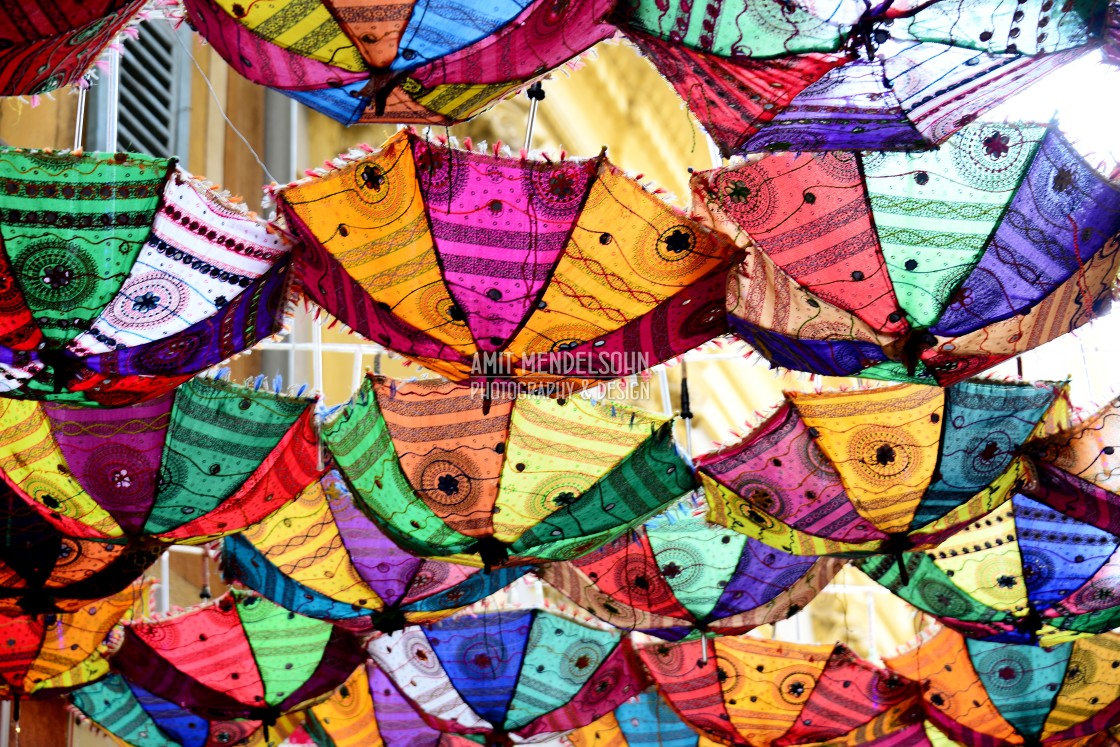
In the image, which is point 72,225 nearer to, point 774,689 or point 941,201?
point 941,201

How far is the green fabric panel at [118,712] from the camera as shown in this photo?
4.18m

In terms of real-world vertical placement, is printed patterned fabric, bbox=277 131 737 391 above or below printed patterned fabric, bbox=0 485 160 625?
above

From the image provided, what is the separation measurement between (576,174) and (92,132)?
2735mm

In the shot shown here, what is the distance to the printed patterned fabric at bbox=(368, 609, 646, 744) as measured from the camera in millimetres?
4219

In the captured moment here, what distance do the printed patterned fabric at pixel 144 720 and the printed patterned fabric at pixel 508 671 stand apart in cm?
56

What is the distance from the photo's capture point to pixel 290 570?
384 cm

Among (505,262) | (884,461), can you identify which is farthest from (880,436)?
(505,262)

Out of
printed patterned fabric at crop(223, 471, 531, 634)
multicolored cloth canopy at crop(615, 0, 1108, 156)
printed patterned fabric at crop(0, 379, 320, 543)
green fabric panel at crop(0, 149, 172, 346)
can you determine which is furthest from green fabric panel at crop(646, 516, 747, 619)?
green fabric panel at crop(0, 149, 172, 346)

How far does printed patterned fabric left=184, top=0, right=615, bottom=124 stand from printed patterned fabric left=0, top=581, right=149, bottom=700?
6.12ft

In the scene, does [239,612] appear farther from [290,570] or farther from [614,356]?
[614,356]

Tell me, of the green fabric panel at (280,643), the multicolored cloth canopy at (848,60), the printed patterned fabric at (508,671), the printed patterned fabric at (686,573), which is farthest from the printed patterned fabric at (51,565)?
the multicolored cloth canopy at (848,60)

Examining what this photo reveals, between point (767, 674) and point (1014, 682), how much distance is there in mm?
814

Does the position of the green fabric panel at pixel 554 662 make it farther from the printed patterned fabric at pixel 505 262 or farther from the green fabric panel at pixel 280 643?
the printed patterned fabric at pixel 505 262

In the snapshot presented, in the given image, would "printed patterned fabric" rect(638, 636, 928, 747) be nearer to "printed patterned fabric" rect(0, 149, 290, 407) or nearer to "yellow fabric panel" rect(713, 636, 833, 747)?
"yellow fabric panel" rect(713, 636, 833, 747)
